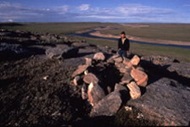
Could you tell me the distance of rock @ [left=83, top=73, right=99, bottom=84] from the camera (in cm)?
1404

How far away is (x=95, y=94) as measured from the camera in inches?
522

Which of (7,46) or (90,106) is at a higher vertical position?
(7,46)

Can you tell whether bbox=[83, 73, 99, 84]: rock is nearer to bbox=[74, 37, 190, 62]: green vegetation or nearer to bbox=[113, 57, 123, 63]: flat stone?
bbox=[113, 57, 123, 63]: flat stone

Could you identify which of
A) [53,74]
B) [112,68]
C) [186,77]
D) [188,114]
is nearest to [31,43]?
[53,74]

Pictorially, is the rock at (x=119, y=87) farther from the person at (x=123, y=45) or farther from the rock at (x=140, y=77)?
the person at (x=123, y=45)

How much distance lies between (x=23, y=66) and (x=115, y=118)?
7657 mm

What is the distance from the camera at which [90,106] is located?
13.2 meters

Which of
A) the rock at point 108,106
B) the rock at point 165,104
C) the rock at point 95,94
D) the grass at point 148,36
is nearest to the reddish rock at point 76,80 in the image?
the rock at point 95,94

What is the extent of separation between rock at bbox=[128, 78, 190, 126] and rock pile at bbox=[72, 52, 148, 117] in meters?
0.55

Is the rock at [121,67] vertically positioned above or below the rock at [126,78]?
above

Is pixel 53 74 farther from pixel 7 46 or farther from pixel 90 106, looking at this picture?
pixel 7 46

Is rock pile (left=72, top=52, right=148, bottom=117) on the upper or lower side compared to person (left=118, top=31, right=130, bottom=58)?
lower

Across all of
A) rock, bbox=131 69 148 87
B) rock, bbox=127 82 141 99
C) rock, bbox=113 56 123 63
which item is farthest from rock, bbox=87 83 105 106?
rock, bbox=113 56 123 63

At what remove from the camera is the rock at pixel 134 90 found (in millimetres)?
13064
